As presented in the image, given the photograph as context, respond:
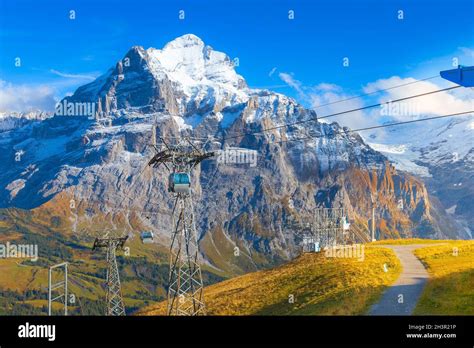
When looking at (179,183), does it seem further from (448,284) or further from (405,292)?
(448,284)

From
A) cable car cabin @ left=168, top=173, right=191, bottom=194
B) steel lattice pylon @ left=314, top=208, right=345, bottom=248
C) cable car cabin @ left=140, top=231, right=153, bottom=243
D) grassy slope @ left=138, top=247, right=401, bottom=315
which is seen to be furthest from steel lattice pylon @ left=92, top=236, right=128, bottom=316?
steel lattice pylon @ left=314, top=208, right=345, bottom=248

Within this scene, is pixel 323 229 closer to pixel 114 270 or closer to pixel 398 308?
pixel 114 270

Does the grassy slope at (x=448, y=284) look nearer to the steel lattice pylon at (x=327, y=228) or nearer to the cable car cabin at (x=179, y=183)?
the cable car cabin at (x=179, y=183)

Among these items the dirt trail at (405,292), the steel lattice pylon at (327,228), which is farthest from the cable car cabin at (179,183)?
the steel lattice pylon at (327,228)

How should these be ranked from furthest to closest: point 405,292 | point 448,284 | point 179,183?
1. point 448,284
2. point 405,292
3. point 179,183

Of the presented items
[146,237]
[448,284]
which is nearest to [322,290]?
[448,284]

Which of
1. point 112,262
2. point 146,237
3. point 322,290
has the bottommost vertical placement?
point 322,290
